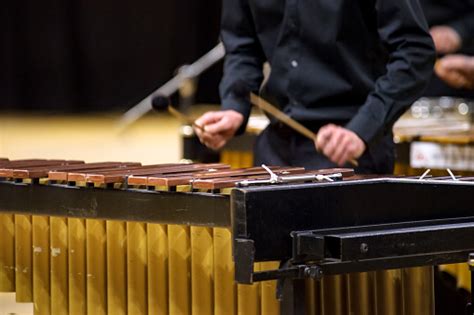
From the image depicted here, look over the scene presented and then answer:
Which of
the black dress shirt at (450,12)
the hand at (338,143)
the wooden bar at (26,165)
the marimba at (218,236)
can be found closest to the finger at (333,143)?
the hand at (338,143)

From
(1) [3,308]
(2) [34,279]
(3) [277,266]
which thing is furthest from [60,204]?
(1) [3,308]

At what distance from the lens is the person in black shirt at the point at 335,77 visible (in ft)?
11.9

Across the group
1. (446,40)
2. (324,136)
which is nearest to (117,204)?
(324,136)

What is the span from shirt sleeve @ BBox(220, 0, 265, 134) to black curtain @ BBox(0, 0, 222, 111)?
7638 millimetres

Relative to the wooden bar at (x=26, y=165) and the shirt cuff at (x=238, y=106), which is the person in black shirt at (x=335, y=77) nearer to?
the shirt cuff at (x=238, y=106)

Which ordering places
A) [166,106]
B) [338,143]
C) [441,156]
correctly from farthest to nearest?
1. [441,156]
2. [166,106]
3. [338,143]

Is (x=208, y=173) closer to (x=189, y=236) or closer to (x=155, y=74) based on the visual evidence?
(x=189, y=236)

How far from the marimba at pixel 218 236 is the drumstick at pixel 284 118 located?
1.56ft

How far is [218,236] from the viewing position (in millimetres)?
3059

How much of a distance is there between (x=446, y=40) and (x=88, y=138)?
673 centimetres

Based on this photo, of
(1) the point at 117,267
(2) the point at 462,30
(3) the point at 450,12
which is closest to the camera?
(1) the point at 117,267

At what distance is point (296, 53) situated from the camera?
383 centimetres

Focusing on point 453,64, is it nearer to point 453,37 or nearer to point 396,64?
point 453,37

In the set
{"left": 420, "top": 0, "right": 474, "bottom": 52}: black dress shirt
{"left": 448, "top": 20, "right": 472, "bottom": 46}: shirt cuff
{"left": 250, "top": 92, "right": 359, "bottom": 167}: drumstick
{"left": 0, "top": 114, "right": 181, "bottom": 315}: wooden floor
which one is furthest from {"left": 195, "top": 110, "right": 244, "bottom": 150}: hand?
{"left": 0, "top": 114, "right": 181, "bottom": 315}: wooden floor
